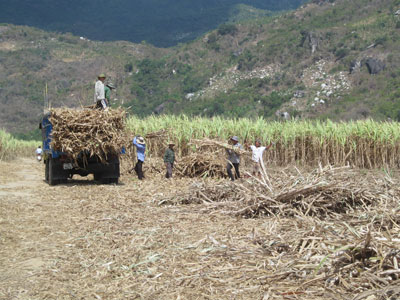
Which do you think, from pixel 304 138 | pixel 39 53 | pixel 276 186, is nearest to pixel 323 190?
pixel 276 186

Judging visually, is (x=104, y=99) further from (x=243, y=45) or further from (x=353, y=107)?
(x=243, y=45)

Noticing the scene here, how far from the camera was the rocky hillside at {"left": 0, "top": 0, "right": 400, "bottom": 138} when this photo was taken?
217 feet

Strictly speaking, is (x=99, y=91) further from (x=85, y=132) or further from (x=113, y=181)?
(x=113, y=181)

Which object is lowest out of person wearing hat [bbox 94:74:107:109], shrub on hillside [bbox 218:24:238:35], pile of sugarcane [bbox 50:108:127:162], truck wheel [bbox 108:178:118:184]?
truck wheel [bbox 108:178:118:184]

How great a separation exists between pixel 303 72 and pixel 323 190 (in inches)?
2947

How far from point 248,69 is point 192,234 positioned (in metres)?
85.5

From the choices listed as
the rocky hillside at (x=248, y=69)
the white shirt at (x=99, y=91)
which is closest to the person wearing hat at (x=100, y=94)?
the white shirt at (x=99, y=91)

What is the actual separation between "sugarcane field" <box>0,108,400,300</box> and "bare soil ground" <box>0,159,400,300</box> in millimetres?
15

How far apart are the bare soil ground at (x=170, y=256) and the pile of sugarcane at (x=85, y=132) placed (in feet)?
12.0

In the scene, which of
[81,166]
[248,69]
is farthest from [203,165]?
[248,69]

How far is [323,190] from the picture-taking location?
7.00 meters

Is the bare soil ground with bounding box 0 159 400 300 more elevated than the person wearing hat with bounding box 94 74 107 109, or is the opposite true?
the person wearing hat with bounding box 94 74 107 109

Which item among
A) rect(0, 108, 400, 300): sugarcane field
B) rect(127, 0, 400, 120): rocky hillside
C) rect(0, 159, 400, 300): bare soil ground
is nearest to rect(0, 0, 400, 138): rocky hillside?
rect(127, 0, 400, 120): rocky hillside

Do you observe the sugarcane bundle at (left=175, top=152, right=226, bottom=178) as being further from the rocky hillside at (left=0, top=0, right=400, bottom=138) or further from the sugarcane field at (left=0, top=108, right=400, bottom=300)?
the rocky hillside at (left=0, top=0, right=400, bottom=138)
